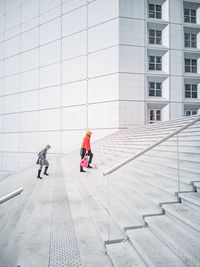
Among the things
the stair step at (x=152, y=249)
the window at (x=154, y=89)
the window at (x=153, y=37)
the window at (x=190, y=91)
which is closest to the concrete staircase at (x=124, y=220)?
the stair step at (x=152, y=249)

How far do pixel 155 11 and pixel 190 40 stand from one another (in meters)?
4.62

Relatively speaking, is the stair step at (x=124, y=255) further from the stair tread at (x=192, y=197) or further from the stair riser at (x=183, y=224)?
the stair tread at (x=192, y=197)

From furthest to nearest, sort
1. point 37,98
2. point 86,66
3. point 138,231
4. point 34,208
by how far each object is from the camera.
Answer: point 37,98 < point 86,66 < point 34,208 < point 138,231

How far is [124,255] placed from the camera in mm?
2645

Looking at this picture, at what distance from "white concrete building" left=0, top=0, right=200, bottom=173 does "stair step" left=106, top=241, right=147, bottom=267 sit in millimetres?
14300

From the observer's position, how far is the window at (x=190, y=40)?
18.9m

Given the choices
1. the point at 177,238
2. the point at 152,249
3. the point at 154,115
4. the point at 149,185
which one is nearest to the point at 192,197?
the point at 177,238

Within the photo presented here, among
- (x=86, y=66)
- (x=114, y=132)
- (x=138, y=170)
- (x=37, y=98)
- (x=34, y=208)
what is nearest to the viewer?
(x=34, y=208)

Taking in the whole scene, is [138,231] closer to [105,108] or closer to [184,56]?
[105,108]

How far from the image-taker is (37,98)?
68.7 ft

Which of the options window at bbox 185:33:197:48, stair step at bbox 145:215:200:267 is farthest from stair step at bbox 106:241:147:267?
window at bbox 185:33:197:48

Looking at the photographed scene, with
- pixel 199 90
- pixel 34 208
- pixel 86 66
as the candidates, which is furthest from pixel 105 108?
pixel 34 208

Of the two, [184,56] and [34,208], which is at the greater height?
[184,56]

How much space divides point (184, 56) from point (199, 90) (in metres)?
3.76
